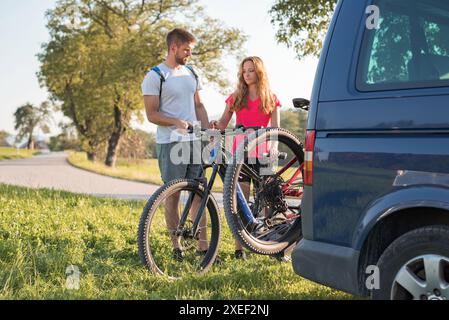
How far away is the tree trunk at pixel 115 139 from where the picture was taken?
35688 mm

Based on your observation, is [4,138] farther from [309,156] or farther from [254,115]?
[309,156]

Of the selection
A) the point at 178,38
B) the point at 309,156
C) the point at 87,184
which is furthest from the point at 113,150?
the point at 309,156

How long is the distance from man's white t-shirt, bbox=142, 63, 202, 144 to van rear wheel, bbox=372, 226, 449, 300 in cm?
236

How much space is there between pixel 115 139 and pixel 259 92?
31.6m

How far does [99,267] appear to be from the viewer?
4719mm

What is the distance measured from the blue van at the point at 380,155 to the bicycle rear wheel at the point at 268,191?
1085 mm

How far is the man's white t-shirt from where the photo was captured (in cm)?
466

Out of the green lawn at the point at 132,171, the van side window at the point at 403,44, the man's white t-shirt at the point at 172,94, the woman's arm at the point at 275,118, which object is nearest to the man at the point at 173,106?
the man's white t-shirt at the point at 172,94
